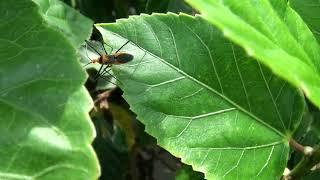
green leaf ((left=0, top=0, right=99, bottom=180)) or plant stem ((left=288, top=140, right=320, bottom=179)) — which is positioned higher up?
green leaf ((left=0, top=0, right=99, bottom=180))

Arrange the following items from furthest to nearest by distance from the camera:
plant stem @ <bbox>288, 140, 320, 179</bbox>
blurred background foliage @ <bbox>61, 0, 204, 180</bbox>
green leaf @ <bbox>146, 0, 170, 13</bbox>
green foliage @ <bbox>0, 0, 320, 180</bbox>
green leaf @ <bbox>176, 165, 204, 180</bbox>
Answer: blurred background foliage @ <bbox>61, 0, 204, 180</bbox> → green leaf @ <bbox>146, 0, 170, 13</bbox> → green leaf @ <bbox>176, 165, 204, 180</bbox> → plant stem @ <bbox>288, 140, 320, 179</bbox> → green foliage @ <bbox>0, 0, 320, 180</bbox>

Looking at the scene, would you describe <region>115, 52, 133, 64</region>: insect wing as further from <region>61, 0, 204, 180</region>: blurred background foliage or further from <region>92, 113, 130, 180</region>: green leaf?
<region>92, 113, 130, 180</region>: green leaf

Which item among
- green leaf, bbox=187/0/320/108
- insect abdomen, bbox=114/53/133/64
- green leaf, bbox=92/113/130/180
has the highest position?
green leaf, bbox=187/0/320/108

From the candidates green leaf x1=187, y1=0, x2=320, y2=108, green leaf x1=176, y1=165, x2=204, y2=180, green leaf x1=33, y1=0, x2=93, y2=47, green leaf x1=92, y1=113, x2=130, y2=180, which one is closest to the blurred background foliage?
green leaf x1=92, y1=113, x2=130, y2=180

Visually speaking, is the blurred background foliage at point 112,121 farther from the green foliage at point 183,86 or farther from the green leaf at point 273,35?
the green leaf at point 273,35

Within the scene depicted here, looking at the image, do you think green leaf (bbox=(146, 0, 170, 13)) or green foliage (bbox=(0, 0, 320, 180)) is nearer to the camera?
green foliage (bbox=(0, 0, 320, 180))

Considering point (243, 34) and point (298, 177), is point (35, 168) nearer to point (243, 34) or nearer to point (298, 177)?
point (243, 34)

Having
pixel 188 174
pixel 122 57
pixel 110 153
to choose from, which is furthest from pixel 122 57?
pixel 110 153

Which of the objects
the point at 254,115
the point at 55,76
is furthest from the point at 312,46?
the point at 55,76
